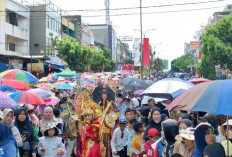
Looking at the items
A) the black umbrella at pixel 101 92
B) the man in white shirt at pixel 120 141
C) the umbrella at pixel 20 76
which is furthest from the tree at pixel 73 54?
the man in white shirt at pixel 120 141

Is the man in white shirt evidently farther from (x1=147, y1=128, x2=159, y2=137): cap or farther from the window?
the window

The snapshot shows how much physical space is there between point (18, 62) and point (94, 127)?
2634 centimetres

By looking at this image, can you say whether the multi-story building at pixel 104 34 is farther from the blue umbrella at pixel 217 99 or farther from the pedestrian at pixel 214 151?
the pedestrian at pixel 214 151

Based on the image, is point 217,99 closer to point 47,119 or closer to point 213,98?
point 213,98

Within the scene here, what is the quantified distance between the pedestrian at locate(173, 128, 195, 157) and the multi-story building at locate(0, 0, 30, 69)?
24.8 metres

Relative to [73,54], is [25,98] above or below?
below

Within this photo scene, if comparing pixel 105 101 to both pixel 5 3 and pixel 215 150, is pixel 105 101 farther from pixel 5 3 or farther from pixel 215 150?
pixel 5 3

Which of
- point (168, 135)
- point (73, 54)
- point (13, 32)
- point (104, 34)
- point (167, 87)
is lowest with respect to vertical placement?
point (168, 135)

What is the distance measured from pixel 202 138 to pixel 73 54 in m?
37.8

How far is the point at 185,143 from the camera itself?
4.89 meters

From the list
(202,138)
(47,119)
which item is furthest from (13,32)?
(202,138)

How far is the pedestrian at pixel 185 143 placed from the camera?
4774mm

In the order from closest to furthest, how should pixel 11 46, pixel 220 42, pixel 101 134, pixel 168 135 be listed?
pixel 168 135 → pixel 101 134 → pixel 11 46 → pixel 220 42

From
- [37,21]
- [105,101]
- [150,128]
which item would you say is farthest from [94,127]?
[37,21]
